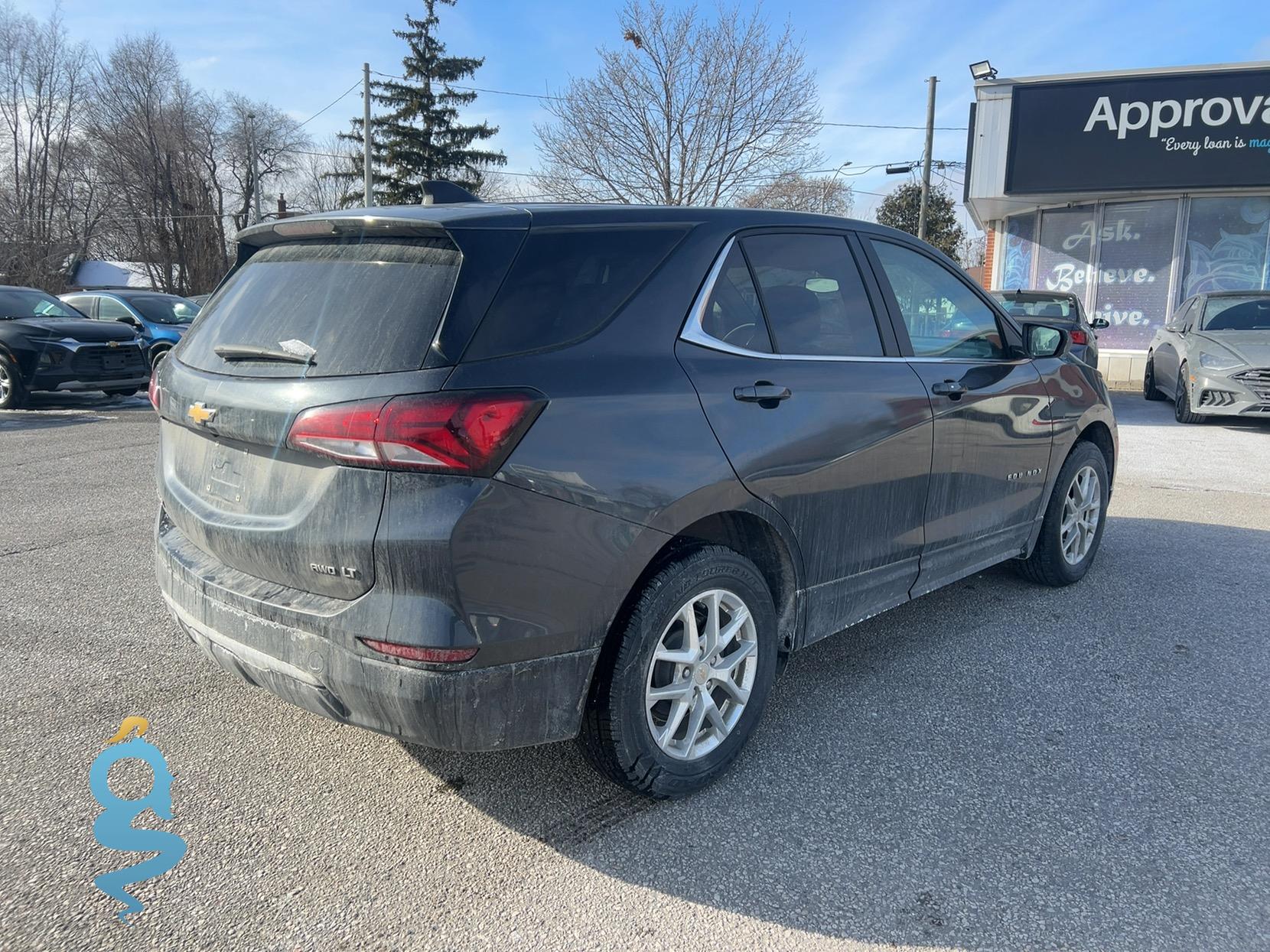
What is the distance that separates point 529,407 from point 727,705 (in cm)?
124

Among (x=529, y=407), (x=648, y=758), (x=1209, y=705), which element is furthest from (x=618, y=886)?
(x=1209, y=705)

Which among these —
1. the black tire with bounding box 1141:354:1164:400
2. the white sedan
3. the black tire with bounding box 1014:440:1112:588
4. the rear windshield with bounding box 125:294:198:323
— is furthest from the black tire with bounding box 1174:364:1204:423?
the rear windshield with bounding box 125:294:198:323

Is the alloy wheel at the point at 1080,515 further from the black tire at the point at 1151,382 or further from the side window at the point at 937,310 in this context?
the black tire at the point at 1151,382

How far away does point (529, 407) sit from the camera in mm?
2301

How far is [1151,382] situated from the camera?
45.8 feet

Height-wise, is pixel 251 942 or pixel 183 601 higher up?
pixel 183 601

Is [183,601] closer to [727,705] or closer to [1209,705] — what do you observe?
[727,705]

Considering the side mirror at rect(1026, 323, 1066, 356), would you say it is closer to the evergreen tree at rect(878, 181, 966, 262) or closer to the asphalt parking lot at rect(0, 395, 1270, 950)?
the asphalt parking lot at rect(0, 395, 1270, 950)

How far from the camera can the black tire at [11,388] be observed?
38.4 feet

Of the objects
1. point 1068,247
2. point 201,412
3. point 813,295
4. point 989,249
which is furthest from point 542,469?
point 989,249

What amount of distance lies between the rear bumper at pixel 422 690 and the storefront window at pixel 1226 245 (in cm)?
1818

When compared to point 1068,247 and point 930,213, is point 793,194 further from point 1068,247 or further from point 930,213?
point 930,213

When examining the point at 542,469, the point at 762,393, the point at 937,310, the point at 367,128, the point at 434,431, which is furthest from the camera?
the point at 367,128

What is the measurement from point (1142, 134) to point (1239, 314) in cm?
673
